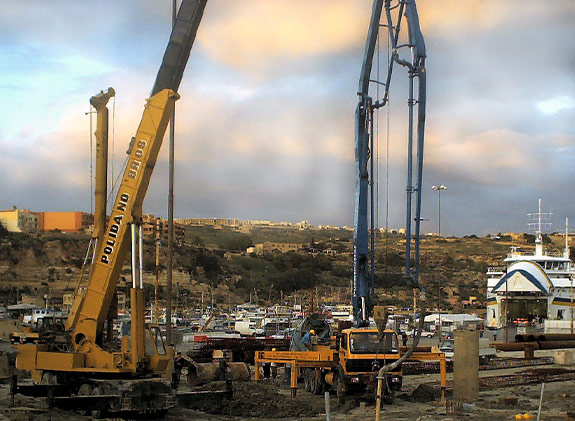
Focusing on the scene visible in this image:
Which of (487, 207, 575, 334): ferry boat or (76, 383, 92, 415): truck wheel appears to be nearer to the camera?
(76, 383, 92, 415): truck wheel

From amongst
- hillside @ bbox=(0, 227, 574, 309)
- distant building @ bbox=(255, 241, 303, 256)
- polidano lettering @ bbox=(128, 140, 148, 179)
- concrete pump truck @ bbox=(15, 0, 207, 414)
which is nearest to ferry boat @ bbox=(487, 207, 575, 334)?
hillside @ bbox=(0, 227, 574, 309)

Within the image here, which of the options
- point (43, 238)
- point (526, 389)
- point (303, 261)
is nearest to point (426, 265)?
point (303, 261)

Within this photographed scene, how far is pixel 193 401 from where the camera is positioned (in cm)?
2141

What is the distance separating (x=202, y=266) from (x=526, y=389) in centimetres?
9128

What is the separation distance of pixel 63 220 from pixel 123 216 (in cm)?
13993

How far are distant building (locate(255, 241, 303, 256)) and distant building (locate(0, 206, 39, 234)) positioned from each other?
41.7m

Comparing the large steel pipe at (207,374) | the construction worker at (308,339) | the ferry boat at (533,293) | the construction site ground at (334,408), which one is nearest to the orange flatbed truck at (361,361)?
the construction site ground at (334,408)

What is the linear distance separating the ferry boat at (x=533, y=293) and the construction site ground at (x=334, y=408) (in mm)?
39358

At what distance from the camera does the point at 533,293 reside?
69500 millimetres

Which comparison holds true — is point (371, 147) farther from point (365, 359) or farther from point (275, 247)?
point (275, 247)

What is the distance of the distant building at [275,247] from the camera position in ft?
517

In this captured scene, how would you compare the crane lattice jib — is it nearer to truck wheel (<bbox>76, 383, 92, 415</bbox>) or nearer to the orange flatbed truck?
truck wheel (<bbox>76, 383, 92, 415</bbox>)

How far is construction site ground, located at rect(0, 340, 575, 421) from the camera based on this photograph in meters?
19.9

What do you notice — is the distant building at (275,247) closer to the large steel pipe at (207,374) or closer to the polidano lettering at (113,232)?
the large steel pipe at (207,374)
